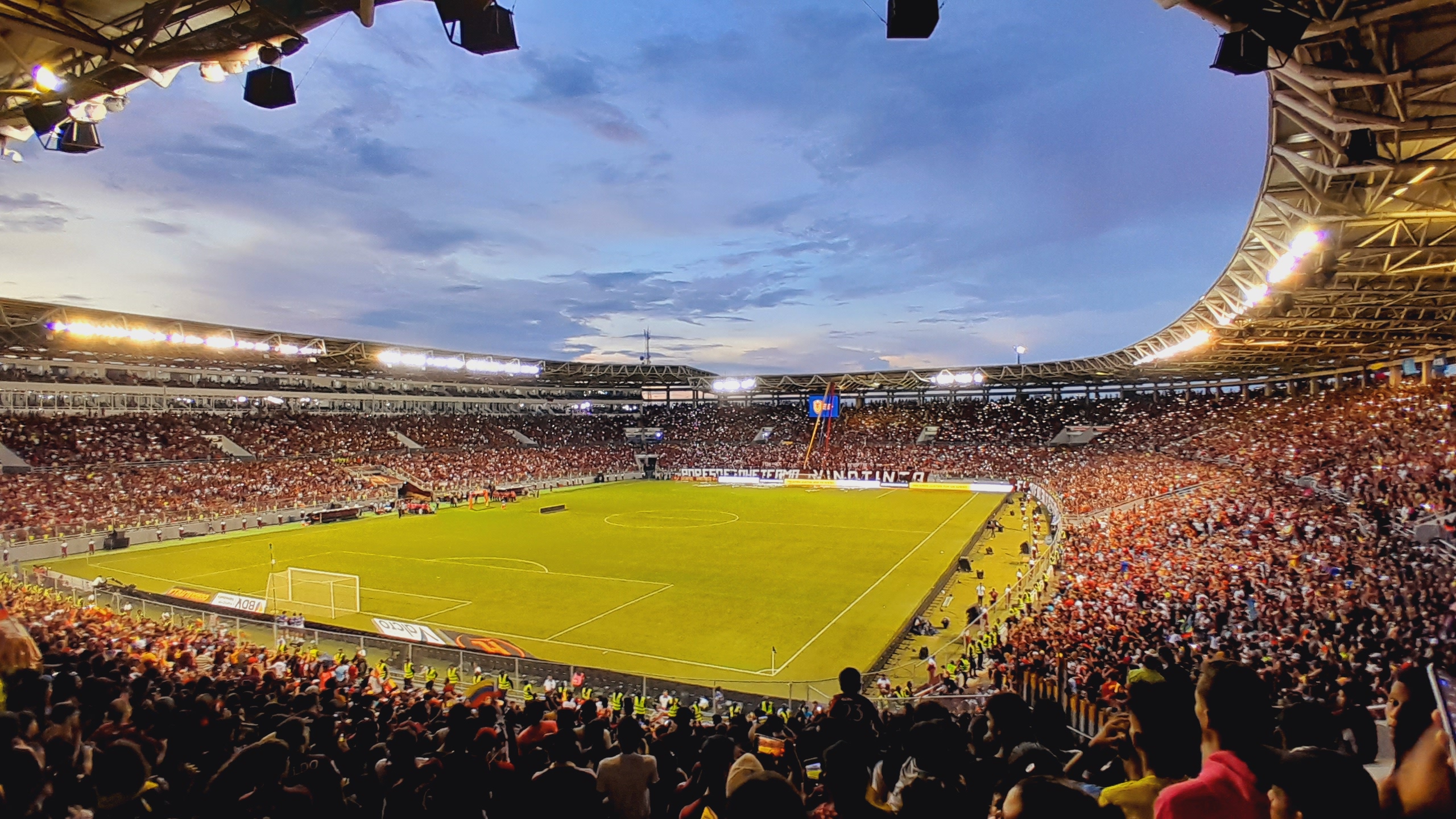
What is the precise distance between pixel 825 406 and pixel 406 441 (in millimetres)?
44625

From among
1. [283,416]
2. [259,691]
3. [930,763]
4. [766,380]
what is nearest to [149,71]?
[259,691]

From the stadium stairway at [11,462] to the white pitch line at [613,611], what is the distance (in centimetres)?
3937

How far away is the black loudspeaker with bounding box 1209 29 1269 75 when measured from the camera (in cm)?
746

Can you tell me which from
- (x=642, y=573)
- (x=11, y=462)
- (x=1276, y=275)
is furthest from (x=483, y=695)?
(x=11, y=462)

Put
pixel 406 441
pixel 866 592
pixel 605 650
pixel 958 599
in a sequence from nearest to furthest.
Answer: pixel 605 650 → pixel 958 599 → pixel 866 592 → pixel 406 441

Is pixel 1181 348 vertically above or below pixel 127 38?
below

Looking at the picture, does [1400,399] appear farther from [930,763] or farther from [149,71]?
[149,71]

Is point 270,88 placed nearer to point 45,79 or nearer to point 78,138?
point 45,79

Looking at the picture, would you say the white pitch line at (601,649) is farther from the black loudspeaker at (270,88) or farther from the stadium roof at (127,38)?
the stadium roof at (127,38)

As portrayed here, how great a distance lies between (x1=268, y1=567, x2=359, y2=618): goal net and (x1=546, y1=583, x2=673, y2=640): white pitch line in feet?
25.8

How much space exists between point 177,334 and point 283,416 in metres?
23.1

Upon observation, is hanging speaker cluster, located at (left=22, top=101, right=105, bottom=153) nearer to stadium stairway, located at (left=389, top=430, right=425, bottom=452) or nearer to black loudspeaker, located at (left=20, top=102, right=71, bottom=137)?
black loudspeaker, located at (left=20, top=102, right=71, bottom=137)

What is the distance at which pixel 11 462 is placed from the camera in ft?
133

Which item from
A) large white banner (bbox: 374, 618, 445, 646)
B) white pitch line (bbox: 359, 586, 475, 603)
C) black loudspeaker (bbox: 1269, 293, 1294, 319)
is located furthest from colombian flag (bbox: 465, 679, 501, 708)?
black loudspeaker (bbox: 1269, 293, 1294, 319)
